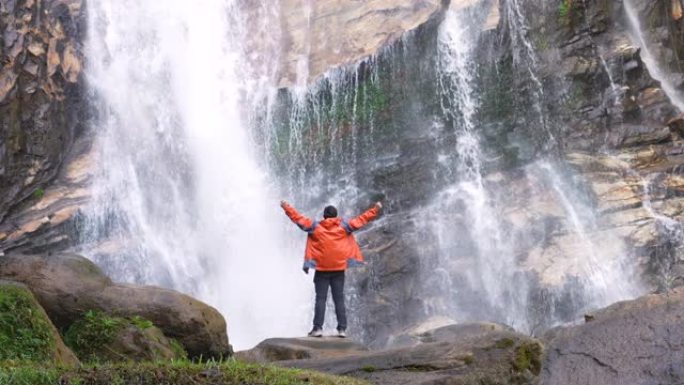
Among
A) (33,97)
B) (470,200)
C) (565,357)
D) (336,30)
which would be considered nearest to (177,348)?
(565,357)

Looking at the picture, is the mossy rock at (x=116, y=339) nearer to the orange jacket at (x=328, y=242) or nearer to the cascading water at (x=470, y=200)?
the orange jacket at (x=328, y=242)

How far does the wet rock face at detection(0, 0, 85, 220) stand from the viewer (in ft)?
61.7

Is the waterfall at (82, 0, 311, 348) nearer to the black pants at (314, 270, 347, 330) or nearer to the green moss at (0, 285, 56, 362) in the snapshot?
the black pants at (314, 270, 347, 330)

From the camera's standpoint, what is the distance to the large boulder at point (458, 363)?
623 cm

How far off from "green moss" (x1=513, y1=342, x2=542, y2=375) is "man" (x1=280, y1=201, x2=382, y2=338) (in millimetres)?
3907

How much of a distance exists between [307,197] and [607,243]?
25.1 feet

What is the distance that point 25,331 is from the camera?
6.48 metres

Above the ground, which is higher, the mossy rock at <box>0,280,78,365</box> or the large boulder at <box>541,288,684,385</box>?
the mossy rock at <box>0,280,78,365</box>

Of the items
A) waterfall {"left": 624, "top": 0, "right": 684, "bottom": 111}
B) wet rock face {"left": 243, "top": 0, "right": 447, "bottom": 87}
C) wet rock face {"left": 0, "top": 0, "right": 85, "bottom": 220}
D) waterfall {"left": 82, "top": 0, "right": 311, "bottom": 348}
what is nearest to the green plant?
waterfall {"left": 82, "top": 0, "right": 311, "bottom": 348}

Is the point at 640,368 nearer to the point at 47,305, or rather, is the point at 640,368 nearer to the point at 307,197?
the point at 47,305

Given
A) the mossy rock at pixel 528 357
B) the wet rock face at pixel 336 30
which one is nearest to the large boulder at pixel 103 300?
the mossy rock at pixel 528 357

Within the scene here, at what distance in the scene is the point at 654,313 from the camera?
18.4 ft

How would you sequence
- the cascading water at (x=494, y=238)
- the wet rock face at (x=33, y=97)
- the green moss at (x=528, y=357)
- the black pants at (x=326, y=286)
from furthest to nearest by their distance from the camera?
the wet rock face at (x=33, y=97) < the cascading water at (x=494, y=238) < the black pants at (x=326, y=286) < the green moss at (x=528, y=357)

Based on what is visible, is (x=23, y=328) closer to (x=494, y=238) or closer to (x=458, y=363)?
(x=458, y=363)
